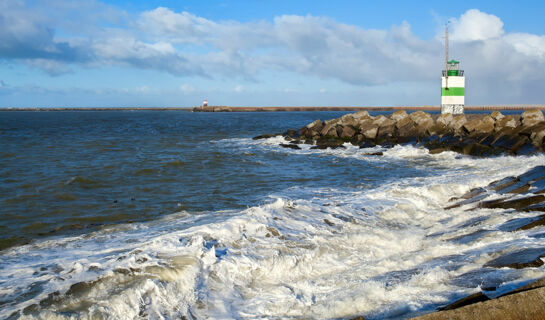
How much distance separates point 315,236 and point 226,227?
141 centimetres

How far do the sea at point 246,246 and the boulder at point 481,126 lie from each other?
271 inches

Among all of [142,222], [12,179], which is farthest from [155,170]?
[142,222]

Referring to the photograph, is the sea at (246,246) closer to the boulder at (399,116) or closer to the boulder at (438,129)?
the boulder at (438,129)

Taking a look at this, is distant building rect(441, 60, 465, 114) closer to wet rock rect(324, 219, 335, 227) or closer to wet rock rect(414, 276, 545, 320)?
wet rock rect(324, 219, 335, 227)

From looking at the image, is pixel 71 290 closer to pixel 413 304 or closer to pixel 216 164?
pixel 413 304

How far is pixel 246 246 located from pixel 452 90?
2343 cm

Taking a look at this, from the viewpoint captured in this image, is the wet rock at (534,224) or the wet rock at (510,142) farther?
the wet rock at (510,142)

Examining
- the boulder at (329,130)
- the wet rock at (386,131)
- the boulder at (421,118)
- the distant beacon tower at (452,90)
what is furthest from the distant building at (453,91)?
the boulder at (329,130)

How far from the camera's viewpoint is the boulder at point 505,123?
61.3 feet

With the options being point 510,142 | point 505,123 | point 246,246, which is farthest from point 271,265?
point 505,123

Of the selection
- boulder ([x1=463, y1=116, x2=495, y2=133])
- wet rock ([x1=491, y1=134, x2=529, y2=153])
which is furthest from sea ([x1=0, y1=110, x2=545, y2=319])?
boulder ([x1=463, y1=116, x2=495, y2=133])

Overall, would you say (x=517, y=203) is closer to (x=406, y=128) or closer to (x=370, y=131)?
(x=406, y=128)

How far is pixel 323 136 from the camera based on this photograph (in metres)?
25.5

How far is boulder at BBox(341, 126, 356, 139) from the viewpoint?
24.0 m
